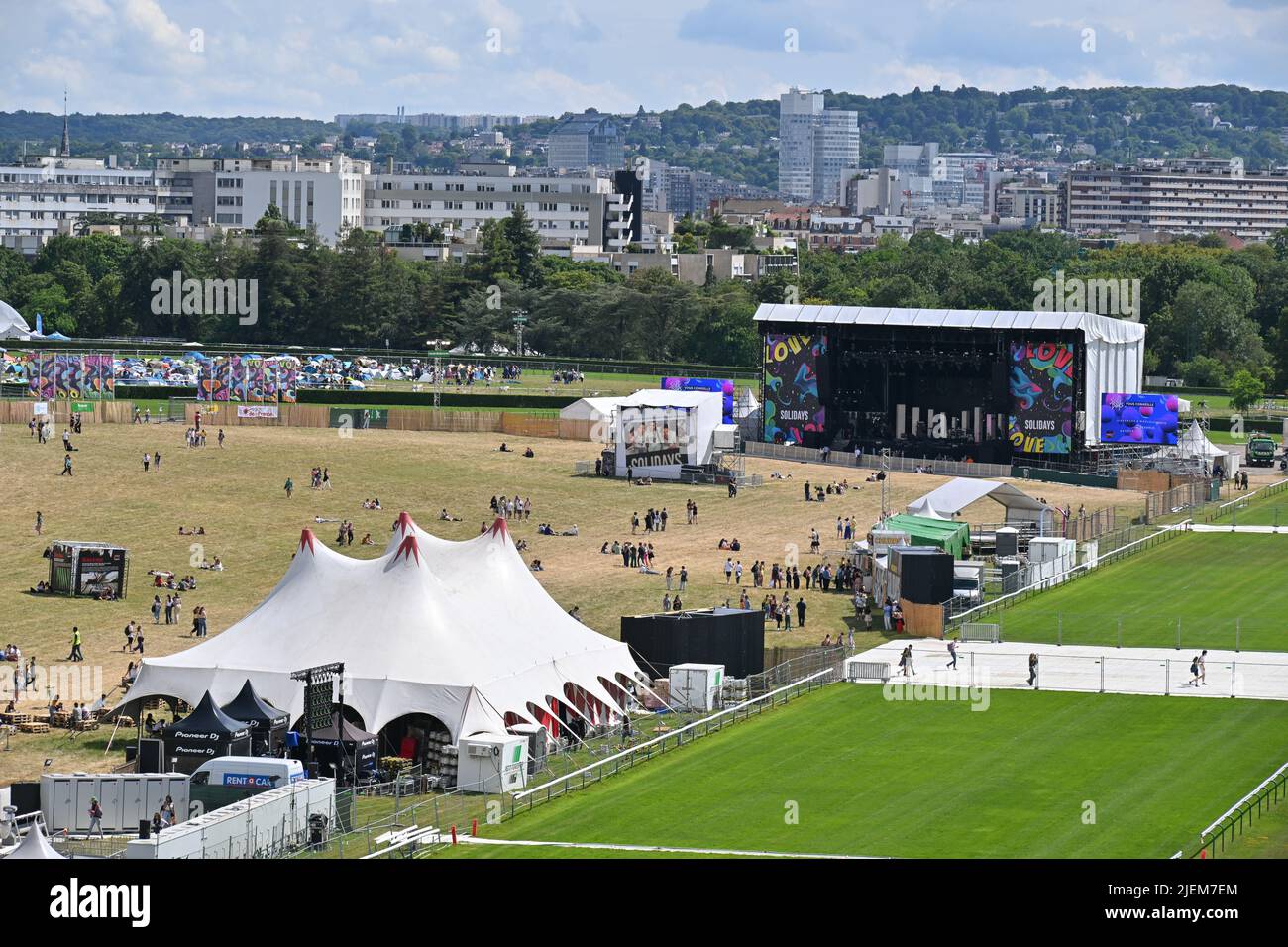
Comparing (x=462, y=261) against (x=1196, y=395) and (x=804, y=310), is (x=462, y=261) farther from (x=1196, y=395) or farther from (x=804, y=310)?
(x=804, y=310)

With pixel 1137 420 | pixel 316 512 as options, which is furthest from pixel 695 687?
pixel 1137 420

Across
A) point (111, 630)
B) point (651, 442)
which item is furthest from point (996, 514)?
point (111, 630)

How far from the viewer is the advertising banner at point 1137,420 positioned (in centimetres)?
9656

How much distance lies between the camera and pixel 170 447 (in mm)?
89375

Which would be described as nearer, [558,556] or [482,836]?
[482,836]

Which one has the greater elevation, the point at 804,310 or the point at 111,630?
the point at 804,310

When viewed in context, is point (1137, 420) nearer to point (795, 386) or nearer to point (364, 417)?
point (795, 386)

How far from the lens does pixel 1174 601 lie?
6178 cm

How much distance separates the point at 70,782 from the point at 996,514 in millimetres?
53044

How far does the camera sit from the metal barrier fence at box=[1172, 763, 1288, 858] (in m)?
32.3

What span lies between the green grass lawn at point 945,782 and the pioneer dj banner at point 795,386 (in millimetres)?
52388

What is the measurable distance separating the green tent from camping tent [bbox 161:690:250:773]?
102 ft

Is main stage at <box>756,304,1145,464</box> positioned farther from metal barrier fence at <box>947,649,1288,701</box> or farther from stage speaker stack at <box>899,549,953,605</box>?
metal barrier fence at <box>947,649,1288,701</box>
